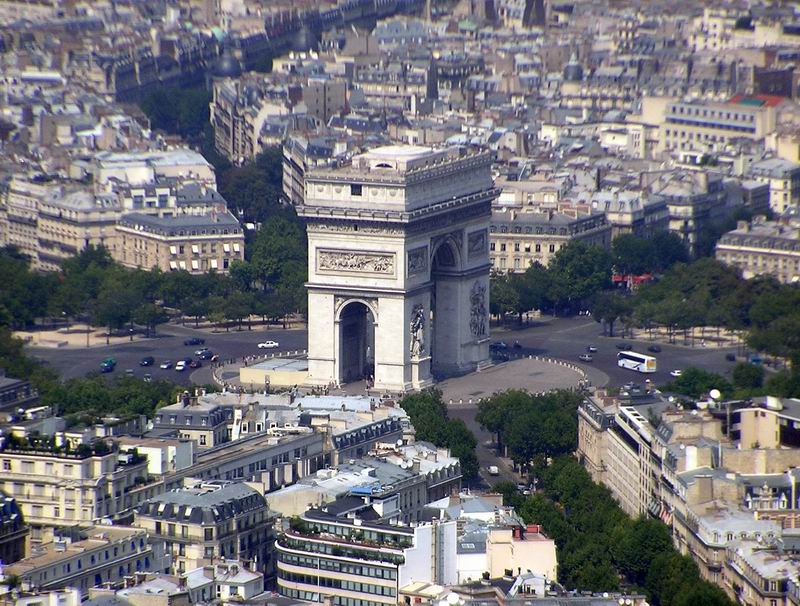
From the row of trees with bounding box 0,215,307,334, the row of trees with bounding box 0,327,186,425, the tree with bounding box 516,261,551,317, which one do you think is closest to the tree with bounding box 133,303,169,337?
the row of trees with bounding box 0,215,307,334

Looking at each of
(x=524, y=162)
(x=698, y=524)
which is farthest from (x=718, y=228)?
(x=698, y=524)

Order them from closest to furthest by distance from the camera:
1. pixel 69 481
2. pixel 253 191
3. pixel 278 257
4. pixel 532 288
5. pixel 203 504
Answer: pixel 203 504 → pixel 69 481 → pixel 532 288 → pixel 278 257 → pixel 253 191

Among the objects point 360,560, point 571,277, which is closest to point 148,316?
point 571,277

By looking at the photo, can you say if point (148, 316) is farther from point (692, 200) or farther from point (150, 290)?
point (692, 200)

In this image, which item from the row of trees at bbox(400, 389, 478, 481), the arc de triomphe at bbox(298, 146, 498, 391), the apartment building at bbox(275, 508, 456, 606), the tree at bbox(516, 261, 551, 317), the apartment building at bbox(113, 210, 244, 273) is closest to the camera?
the apartment building at bbox(275, 508, 456, 606)

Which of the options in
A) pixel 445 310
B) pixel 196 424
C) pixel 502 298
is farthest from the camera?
pixel 502 298

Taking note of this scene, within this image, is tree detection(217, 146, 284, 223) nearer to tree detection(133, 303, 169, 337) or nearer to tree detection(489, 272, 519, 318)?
tree detection(133, 303, 169, 337)
